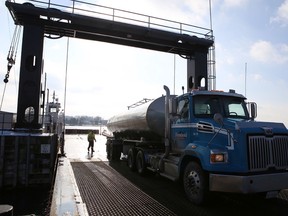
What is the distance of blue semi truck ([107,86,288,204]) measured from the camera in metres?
6.10

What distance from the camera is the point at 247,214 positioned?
6207 millimetres

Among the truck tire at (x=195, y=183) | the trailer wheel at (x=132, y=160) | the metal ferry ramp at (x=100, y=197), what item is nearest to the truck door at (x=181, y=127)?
the truck tire at (x=195, y=183)

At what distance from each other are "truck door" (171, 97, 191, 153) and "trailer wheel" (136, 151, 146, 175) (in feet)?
7.65

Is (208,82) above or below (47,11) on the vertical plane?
below

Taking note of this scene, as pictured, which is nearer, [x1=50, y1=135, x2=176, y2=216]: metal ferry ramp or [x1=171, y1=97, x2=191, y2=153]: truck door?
[x1=50, y1=135, x2=176, y2=216]: metal ferry ramp

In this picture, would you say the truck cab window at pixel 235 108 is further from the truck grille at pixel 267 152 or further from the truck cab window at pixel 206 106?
the truck grille at pixel 267 152

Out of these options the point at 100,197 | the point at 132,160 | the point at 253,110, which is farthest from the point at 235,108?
the point at 132,160

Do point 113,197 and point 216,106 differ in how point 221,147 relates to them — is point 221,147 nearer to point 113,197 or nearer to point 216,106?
point 216,106

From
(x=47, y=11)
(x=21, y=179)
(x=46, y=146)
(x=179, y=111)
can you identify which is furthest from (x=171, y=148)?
(x=47, y=11)

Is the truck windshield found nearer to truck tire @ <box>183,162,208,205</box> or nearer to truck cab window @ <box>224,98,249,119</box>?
truck cab window @ <box>224,98,249,119</box>

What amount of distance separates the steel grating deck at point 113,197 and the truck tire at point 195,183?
81 cm

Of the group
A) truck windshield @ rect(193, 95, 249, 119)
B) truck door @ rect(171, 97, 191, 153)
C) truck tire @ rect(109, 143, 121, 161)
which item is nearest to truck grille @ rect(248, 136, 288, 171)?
truck windshield @ rect(193, 95, 249, 119)

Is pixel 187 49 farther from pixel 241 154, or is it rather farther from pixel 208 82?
pixel 241 154

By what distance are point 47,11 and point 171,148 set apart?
7.96 metres
